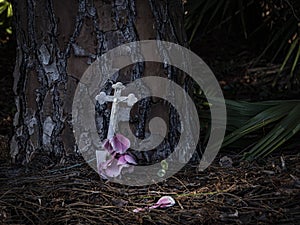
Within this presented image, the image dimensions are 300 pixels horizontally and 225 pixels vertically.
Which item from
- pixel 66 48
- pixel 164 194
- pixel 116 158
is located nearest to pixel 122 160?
pixel 116 158

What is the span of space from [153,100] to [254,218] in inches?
19.6

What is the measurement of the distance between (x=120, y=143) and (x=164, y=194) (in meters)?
0.18

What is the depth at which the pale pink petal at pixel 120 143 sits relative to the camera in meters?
1.49

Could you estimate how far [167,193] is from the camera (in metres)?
1.43

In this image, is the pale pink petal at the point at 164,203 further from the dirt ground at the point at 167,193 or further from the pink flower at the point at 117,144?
the pink flower at the point at 117,144

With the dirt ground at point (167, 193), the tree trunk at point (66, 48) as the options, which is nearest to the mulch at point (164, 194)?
the dirt ground at point (167, 193)

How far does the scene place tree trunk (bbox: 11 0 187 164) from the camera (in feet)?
5.28

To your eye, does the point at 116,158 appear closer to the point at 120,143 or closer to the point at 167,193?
the point at 120,143

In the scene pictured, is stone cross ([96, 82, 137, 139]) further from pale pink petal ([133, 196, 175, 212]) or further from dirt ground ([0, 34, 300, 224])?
pale pink petal ([133, 196, 175, 212])

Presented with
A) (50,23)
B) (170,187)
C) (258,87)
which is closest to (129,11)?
(50,23)

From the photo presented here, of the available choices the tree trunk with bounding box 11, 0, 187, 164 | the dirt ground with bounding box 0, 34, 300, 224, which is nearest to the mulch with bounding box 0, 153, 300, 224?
the dirt ground with bounding box 0, 34, 300, 224

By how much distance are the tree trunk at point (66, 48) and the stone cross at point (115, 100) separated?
0.06 meters

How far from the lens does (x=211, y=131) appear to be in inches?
73.8

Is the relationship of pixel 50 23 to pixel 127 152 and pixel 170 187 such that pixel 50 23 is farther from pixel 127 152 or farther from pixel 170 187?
pixel 170 187
